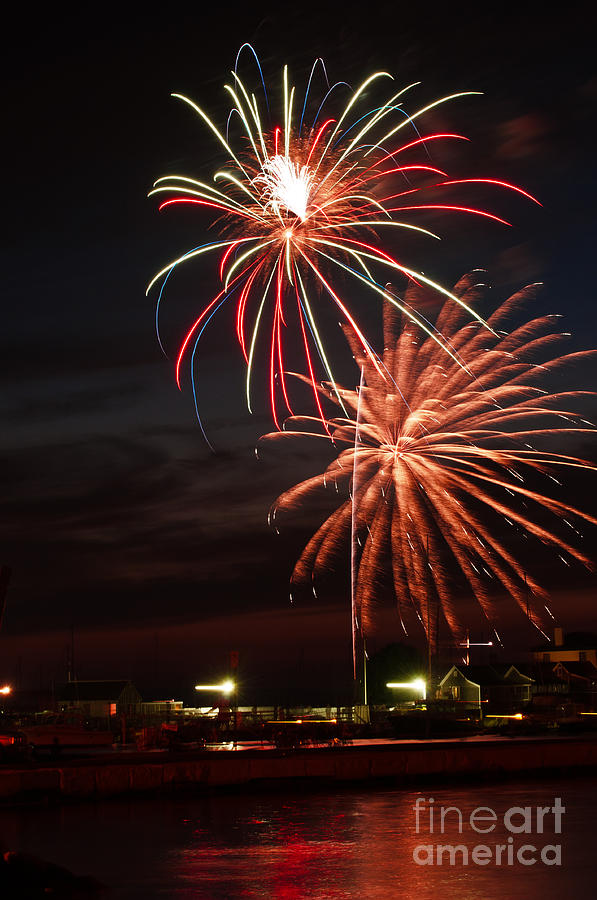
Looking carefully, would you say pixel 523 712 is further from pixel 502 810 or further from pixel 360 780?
pixel 502 810

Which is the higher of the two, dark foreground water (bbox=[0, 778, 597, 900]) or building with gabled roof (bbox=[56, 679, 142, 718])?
building with gabled roof (bbox=[56, 679, 142, 718])

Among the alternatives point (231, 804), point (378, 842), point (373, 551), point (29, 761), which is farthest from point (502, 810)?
point (29, 761)

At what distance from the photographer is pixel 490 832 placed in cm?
Answer: 2656

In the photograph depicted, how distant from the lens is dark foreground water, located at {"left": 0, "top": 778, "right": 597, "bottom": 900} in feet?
68.7

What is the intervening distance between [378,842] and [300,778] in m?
10.1

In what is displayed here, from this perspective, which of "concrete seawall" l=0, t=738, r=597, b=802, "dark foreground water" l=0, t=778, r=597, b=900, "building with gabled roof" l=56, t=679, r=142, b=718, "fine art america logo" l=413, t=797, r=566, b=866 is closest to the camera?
"dark foreground water" l=0, t=778, r=597, b=900

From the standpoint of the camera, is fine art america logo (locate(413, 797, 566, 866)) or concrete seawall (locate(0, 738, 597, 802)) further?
concrete seawall (locate(0, 738, 597, 802))

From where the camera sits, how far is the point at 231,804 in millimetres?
32531

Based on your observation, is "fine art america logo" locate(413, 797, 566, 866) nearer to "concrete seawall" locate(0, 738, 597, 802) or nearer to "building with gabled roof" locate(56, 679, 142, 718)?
"concrete seawall" locate(0, 738, 597, 802)

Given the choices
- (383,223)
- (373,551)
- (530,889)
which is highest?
(383,223)

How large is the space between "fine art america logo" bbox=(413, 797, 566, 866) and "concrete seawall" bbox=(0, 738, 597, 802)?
370cm

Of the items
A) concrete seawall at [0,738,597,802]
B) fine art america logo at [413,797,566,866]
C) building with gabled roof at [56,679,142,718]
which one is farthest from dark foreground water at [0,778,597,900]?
building with gabled roof at [56,679,142,718]

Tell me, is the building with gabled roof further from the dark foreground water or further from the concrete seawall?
the dark foreground water

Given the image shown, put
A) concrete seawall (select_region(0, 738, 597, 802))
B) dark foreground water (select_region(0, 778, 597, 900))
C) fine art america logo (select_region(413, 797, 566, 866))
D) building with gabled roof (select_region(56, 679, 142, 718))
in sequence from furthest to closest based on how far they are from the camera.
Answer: building with gabled roof (select_region(56, 679, 142, 718))
concrete seawall (select_region(0, 738, 597, 802))
fine art america logo (select_region(413, 797, 566, 866))
dark foreground water (select_region(0, 778, 597, 900))
